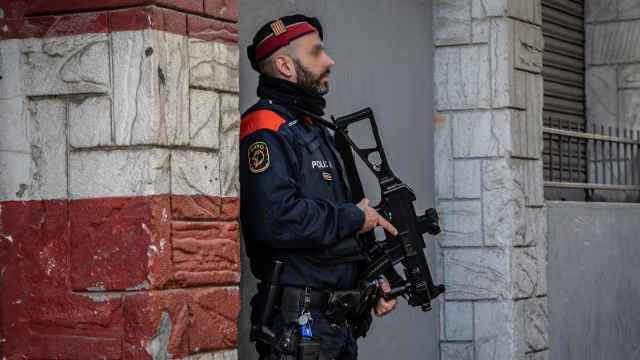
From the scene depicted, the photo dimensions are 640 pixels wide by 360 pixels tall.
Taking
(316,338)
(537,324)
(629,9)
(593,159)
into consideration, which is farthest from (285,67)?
(629,9)

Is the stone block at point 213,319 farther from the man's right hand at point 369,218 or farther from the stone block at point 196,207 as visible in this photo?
the man's right hand at point 369,218

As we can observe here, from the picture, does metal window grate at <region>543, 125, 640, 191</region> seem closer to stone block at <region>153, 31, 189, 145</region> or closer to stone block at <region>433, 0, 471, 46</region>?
stone block at <region>433, 0, 471, 46</region>

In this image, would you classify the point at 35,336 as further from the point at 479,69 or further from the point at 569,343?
the point at 569,343

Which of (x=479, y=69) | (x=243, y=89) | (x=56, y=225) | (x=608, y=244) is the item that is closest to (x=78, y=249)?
(x=56, y=225)

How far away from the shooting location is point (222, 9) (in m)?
4.89

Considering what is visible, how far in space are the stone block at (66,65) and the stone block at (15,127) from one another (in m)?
0.06

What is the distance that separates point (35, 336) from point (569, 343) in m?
5.10

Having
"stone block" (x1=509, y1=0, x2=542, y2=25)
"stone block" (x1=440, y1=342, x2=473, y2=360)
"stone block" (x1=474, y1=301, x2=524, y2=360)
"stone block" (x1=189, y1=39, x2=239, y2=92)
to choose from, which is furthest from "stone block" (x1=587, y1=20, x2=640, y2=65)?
"stone block" (x1=189, y1=39, x2=239, y2=92)

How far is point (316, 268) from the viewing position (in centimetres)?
511

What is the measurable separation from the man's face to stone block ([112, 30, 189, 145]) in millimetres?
816

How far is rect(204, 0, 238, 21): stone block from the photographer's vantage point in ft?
15.8

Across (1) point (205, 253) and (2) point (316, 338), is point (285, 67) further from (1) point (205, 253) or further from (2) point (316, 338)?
(2) point (316, 338)

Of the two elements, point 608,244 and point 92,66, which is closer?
point 92,66

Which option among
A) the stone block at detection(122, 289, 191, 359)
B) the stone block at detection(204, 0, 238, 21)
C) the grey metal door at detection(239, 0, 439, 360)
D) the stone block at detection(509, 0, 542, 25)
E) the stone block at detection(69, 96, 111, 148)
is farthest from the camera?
the stone block at detection(509, 0, 542, 25)
